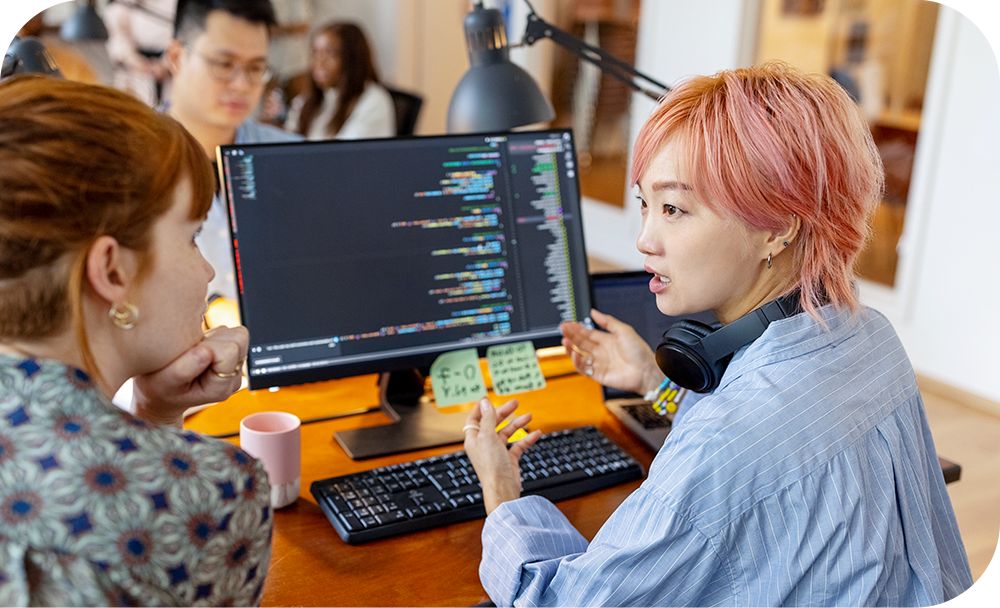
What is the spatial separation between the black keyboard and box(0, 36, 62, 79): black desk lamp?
33.1 inches

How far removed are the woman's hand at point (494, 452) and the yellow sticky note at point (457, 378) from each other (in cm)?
22

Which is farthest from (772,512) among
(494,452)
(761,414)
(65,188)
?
(65,188)

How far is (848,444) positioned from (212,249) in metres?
1.62

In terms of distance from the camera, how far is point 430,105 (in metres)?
5.38

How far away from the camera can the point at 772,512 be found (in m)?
0.98

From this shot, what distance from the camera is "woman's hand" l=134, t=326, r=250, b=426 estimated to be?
3.50ft

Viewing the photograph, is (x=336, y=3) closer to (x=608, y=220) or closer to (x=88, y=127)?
(x=608, y=220)

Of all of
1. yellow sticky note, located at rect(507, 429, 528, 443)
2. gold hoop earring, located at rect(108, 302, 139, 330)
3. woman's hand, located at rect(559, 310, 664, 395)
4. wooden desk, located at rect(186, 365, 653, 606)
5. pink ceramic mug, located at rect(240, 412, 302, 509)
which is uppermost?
gold hoop earring, located at rect(108, 302, 139, 330)

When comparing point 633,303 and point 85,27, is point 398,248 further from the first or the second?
point 85,27

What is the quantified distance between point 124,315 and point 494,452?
525 millimetres

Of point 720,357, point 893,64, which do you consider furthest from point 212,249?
point 893,64

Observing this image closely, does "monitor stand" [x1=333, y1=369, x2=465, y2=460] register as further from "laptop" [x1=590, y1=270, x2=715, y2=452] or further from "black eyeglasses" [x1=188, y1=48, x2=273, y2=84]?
"black eyeglasses" [x1=188, y1=48, x2=273, y2=84]

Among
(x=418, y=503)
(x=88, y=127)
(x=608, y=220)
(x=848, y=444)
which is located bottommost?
(x=608, y=220)

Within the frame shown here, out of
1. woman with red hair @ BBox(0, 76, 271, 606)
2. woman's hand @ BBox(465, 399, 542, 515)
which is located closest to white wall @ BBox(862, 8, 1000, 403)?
woman's hand @ BBox(465, 399, 542, 515)
